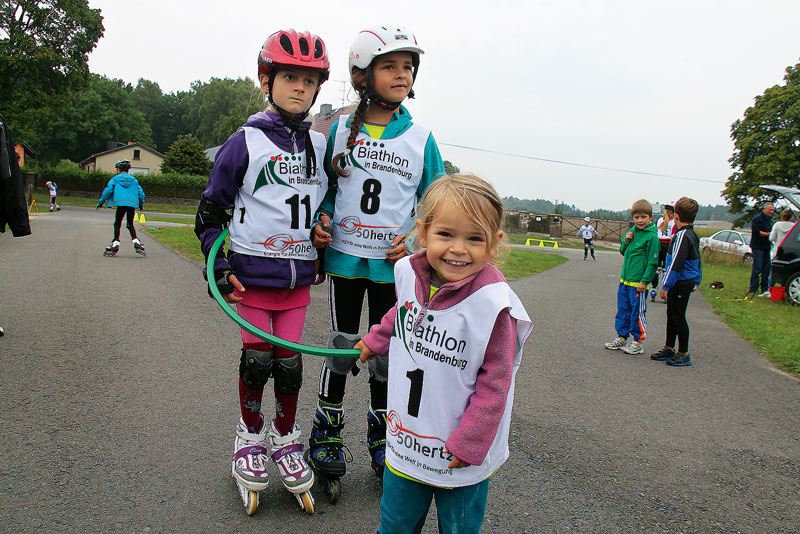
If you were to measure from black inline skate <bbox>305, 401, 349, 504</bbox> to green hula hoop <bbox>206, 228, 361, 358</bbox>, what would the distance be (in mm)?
643

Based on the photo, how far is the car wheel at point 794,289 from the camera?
39.9 ft

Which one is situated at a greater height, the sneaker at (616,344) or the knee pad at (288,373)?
the knee pad at (288,373)

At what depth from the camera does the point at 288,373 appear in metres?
2.94

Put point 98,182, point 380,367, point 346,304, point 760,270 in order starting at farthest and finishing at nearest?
point 98,182
point 760,270
point 346,304
point 380,367

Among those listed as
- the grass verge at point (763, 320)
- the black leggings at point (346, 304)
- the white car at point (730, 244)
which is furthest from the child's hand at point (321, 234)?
the white car at point (730, 244)

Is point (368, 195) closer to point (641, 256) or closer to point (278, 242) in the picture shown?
point (278, 242)

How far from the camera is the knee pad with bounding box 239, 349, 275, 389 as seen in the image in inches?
112

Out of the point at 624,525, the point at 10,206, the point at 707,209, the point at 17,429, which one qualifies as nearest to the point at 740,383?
the point at 624,525

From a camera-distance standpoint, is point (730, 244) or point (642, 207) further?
point (730, 244)

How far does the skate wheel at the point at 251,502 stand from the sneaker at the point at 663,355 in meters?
5.52

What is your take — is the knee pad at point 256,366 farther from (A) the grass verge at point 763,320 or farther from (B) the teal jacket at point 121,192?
(B) the teal jacket at point 121,192

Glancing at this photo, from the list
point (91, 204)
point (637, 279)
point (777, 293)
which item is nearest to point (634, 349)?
point (637, 279)

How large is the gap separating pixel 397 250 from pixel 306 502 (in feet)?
4.37

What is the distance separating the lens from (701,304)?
1234 centimetres
